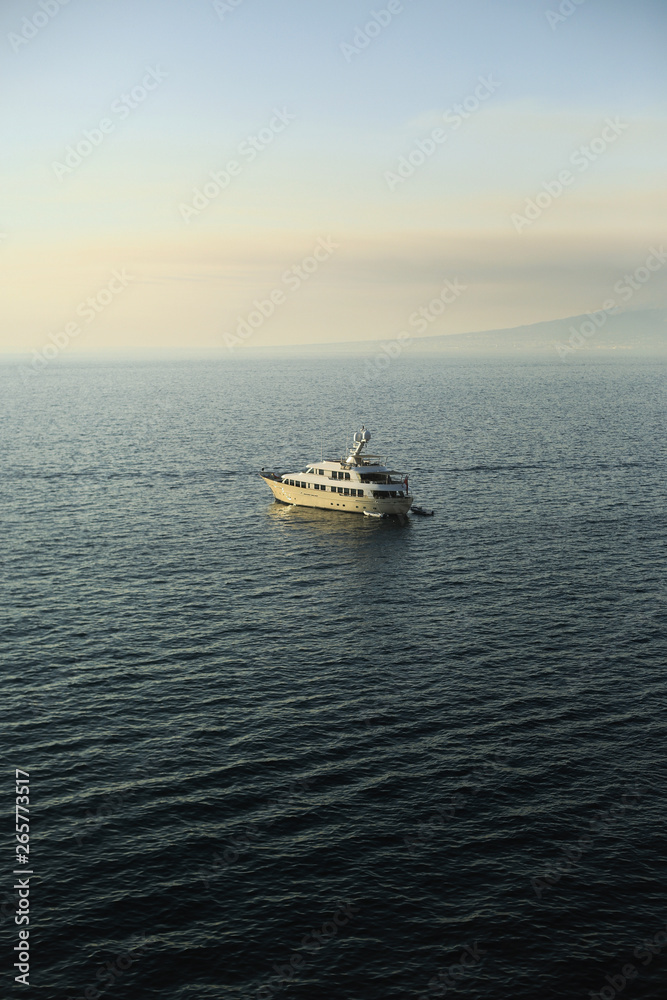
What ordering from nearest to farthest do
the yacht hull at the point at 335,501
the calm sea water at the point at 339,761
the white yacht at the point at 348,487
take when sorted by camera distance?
the calm sea water at the point at 339,761
the yacht hull at the point at 335,501
the white yacht at the point at 348,487

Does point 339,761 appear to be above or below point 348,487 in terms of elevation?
below

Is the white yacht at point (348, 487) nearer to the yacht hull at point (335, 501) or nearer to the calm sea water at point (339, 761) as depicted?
the yacht hull at point (335, 501)

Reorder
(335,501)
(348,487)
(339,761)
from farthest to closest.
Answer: (335,501) → (348,487) → (339,761)

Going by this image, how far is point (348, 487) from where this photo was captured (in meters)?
127

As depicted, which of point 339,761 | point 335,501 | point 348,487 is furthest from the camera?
point 335,501

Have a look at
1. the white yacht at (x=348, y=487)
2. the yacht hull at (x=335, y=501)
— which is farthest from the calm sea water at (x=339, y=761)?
the white yacht at (x=348, y=487)

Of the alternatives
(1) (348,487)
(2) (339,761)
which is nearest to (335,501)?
(1) (348,487)

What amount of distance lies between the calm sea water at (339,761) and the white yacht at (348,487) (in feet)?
45.3

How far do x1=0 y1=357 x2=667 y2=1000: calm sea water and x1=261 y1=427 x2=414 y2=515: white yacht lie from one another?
1381cm

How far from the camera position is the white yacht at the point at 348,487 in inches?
4897

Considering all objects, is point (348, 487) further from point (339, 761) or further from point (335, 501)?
point (339, 761)

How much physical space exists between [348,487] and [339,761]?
240ft

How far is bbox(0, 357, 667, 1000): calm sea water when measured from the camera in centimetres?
4166

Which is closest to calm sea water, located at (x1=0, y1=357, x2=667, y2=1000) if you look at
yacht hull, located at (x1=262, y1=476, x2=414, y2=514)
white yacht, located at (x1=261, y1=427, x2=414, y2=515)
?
yacht hull, located at (x1=262, y1=476, x2=414, y2=514)
